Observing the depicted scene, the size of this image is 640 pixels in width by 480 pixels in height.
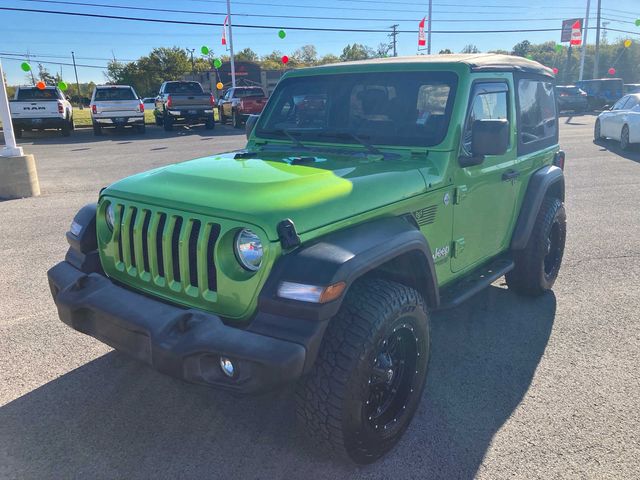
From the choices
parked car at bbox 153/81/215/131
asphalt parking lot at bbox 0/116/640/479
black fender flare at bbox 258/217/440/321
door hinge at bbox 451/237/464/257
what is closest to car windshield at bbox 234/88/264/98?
parked car at bbox 153/81/215/131

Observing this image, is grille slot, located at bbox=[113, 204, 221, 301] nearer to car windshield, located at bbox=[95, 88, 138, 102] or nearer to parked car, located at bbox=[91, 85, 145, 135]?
parked car, located at bbox=[91, 85, 145, 135]

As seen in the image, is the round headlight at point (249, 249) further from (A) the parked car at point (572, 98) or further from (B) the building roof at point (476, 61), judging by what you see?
(A) the parked car at point (572, 98)

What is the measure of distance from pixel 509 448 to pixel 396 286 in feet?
3.49

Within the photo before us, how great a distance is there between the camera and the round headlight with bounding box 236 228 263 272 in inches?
95.7

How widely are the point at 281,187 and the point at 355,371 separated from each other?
38.1 inches

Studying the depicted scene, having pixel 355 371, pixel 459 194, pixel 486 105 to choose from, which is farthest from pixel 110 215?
pixel 486 105

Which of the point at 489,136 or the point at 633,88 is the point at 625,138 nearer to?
the point at 489,136

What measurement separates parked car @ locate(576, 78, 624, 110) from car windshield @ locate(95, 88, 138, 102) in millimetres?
24315

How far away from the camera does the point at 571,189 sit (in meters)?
9.39

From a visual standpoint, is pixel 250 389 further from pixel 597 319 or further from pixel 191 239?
pixel 597 319

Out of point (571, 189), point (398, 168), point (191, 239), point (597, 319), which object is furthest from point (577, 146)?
point (191, 239)

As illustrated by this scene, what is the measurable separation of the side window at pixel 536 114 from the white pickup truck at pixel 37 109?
17853 mm

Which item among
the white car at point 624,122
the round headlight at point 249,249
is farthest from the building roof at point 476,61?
the white car at point 624,122

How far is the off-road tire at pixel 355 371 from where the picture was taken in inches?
94.0
